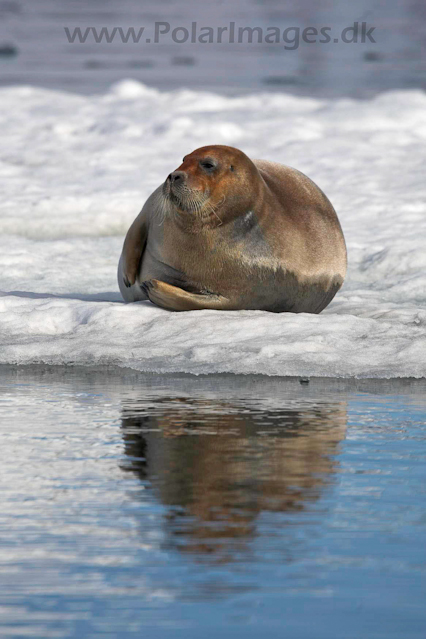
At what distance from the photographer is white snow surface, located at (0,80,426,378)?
17.7 ft

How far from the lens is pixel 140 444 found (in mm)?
3463

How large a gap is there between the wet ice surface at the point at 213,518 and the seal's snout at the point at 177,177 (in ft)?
6.05

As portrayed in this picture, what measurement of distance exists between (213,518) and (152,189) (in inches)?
379

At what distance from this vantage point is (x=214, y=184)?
6137 millimetres

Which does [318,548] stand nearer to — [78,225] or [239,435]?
[239,435]

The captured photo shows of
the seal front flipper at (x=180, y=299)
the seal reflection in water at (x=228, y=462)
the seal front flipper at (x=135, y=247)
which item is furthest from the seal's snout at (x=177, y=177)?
the seal reflection in water at (x=228, y=462)

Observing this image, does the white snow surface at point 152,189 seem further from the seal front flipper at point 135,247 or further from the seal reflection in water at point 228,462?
the seal reflection in water at point 228,462

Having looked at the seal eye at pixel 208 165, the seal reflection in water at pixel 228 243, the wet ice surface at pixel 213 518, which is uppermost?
the seal eye at pixel 208 165

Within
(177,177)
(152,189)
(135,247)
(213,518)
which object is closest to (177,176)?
(177,177)

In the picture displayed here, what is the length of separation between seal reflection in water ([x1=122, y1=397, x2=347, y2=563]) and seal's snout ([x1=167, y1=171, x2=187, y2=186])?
1785mm

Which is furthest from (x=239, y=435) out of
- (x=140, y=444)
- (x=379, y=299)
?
(x=379, y=299)

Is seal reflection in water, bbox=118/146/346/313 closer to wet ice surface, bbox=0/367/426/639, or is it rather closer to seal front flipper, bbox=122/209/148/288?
seal front flipper, bbox=122/209/148/288

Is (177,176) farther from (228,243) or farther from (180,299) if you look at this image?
(180,299)

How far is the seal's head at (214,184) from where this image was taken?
6016 millimetres
